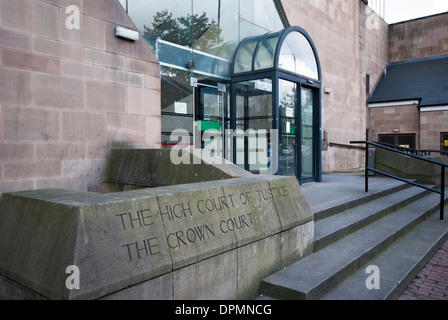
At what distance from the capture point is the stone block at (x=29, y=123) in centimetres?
418

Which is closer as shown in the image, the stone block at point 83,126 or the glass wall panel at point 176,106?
the stone block at point 83,126

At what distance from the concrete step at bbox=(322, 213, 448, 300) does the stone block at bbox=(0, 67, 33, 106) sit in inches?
162

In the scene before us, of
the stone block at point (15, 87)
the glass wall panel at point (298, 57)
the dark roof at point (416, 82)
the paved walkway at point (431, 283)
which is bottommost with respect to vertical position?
the paved walkway at point (431, 283)

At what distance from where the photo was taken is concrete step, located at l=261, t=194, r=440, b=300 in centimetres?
307

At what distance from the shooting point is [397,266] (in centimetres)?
396

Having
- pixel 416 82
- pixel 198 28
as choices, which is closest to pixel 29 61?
pixel 198 28

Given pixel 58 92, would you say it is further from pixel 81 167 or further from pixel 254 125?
pixel 254 125

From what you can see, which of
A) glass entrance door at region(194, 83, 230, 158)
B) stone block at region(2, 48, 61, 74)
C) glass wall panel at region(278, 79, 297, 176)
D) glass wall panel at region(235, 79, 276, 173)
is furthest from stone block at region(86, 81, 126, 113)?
glass wall panel at region(278, 79, 297, 176)

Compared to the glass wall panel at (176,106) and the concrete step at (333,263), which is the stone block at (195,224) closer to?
the concrete step at (333,263)

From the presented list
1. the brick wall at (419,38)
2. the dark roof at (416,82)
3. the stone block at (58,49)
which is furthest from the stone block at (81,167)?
the brick wall at (419,38)

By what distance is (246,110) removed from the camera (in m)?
8.75

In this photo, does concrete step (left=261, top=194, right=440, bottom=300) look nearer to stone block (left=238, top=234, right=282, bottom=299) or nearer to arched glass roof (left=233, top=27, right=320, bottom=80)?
stone block (left=238, top=234, right=282, bottom=299)

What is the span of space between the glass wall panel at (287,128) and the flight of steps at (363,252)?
2.25m

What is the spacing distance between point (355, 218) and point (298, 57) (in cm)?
502
